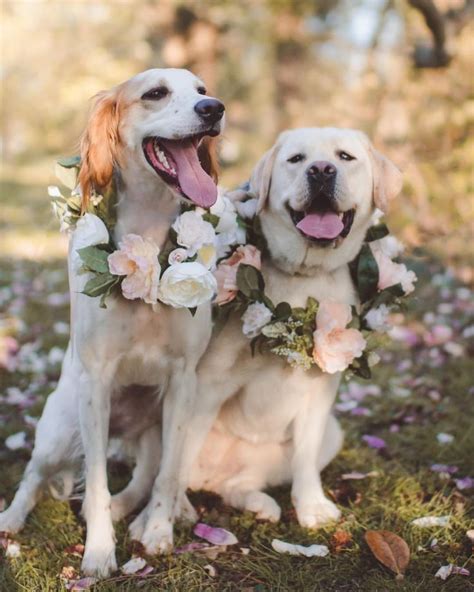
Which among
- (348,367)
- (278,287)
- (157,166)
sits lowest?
(348,367)

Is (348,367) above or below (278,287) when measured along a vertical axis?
below

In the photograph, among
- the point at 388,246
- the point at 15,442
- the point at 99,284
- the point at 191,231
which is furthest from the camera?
the point at 15,442

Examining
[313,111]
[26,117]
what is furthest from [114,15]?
[26,117]

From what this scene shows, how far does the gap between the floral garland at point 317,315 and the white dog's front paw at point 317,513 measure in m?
0.56

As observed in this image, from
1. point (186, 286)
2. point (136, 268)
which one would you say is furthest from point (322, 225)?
point (136, 268)

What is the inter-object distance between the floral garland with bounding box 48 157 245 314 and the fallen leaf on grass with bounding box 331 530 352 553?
41.9 inches

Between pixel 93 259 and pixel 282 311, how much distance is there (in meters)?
0.80

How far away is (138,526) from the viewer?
8.98 ft

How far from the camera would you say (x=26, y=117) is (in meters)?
31.4

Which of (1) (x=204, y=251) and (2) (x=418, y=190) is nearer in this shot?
(1) (x=204, y=251)

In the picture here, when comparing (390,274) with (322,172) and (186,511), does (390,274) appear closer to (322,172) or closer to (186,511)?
(322,172)

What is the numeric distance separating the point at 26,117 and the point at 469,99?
26.9m

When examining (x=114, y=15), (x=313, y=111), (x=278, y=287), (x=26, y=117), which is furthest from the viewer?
(x=26, y=117)

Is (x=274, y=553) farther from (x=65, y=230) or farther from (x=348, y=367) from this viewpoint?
(x=65, y=230)
